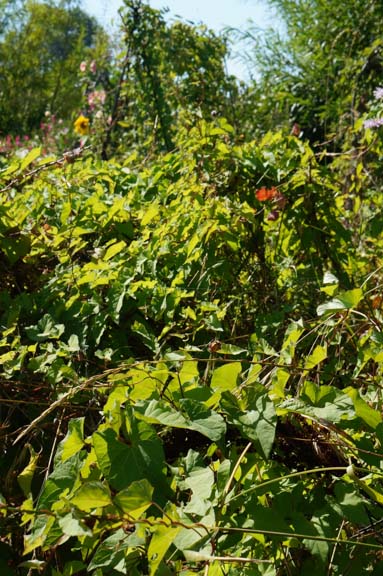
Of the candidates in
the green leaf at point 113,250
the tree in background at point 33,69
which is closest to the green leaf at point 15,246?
the green leaf at point 113,250

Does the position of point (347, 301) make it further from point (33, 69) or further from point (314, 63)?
point (33, 69)

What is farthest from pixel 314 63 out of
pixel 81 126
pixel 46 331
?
pixel 46 331

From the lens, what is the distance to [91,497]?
0.88 m

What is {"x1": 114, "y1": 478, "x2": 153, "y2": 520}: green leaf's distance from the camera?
2.79 feet

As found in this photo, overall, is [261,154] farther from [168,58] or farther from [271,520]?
[168,58]

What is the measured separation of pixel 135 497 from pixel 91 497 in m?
0.06

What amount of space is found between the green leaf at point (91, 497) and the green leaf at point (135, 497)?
29 millimetres

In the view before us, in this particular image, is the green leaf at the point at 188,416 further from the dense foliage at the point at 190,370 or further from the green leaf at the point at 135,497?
the green leaf at the point at 135,497

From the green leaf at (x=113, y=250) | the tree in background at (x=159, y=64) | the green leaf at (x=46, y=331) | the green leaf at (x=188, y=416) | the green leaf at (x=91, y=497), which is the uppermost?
the tree in background at (x=159, y=64)

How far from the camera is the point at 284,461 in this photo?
1.13 metres

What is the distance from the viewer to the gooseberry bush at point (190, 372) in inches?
38.0

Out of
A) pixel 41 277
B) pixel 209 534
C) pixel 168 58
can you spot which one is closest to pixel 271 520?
pixel 209 534

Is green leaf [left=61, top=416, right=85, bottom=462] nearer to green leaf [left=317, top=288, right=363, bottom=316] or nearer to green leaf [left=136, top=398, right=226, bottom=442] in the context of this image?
green leaf [left=136, top=398, right=226, bottom=442]

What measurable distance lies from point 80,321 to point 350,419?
0.85m
